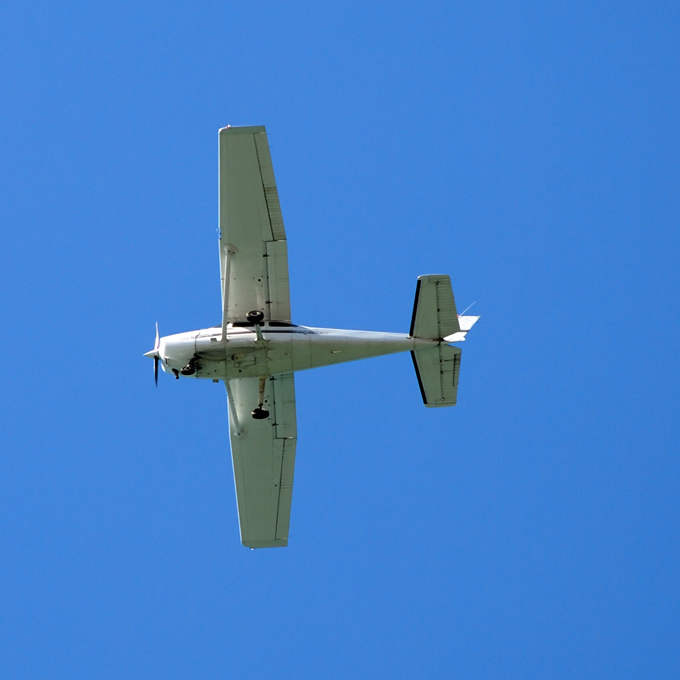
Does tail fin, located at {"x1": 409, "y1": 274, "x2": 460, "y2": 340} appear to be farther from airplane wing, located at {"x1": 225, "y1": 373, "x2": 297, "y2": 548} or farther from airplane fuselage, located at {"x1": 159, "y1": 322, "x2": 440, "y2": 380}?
airplane wing, located at {"x1": 225, "y1": 373, "x2": 297, "y2": 548}

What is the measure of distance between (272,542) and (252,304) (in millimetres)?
6640

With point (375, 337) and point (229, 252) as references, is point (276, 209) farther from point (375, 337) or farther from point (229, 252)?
point (375, 337)

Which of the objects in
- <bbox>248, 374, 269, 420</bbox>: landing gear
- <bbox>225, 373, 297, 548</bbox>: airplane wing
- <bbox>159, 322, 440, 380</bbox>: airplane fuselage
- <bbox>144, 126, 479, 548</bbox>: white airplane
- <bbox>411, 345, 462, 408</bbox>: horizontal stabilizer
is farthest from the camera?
<bbox>225, 373, 297, 548</bbox>: airplane wing

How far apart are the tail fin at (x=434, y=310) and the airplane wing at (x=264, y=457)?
3680 millimetres

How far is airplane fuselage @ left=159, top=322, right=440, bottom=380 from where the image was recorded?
24.3 meters

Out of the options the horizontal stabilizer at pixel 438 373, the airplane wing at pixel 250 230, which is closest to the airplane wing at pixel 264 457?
the airplane wing at pixel 250 230

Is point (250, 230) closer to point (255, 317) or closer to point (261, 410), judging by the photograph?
point (255, 317)

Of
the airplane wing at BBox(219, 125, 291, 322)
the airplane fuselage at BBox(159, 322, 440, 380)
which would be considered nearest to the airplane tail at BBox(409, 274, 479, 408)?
the airplane fuselage at BBox(159, 322, 440, 380)

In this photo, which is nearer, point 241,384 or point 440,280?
point 440,280

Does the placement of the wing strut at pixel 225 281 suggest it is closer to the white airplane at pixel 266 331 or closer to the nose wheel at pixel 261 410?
the white airplane at pixel 266 331

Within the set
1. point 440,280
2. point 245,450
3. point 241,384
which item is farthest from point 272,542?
point 440,280

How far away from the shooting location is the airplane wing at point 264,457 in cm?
2609

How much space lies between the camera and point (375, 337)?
24422 millimetres

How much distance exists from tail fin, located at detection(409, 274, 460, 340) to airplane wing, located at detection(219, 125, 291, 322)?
312 cm
